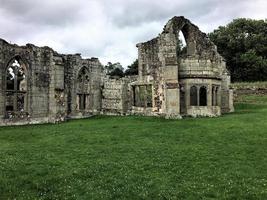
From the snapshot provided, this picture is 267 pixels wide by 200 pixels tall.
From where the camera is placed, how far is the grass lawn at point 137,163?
12148 mm

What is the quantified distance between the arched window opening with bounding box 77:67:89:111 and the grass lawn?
12.6 metres

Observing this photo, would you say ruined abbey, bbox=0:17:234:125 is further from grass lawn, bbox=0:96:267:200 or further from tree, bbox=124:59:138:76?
tree, bbox=124:59:138:76

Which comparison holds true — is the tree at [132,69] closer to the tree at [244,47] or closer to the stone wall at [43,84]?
the tree at [244,47]

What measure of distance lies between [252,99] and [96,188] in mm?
34990

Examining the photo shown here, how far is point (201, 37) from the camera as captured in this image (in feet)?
119

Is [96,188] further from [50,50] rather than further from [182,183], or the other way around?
[50,50]

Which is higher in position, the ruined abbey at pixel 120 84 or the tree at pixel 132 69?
the tree at pixel 132 69

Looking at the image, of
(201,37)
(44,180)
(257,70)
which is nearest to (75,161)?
(44,180)

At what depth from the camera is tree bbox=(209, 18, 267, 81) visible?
2699 inches

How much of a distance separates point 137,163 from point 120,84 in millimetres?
22816

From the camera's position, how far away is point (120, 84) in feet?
124

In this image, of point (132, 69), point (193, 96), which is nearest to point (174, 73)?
point (193, 96)

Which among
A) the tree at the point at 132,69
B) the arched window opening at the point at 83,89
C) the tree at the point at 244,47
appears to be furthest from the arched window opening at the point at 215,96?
the tree at the point at 132,69

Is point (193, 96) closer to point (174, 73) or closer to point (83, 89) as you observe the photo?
point (174, 73)
